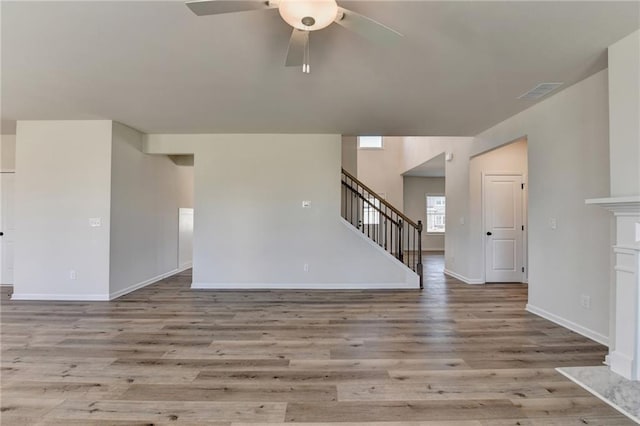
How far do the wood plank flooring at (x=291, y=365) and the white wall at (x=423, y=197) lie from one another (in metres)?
6.38

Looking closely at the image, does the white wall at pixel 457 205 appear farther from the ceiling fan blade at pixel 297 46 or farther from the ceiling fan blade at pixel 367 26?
the ceiling fan blade at pixel 297 46

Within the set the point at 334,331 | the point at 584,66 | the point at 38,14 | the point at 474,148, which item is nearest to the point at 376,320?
the point at 334,331

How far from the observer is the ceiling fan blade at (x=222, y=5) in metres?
1.59

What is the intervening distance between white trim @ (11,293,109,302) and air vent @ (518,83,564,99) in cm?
600

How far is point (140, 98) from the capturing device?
349 centimetres

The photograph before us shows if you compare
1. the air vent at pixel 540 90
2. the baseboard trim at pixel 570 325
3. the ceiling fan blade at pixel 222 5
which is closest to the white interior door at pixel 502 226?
the baseboard trim at pixel 570 325

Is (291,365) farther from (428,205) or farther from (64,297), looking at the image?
(428,205)

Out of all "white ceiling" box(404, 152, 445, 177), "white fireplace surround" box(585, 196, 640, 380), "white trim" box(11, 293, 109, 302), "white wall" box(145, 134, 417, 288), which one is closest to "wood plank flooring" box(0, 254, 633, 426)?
"white trim" box(11, 293, 109, 302)

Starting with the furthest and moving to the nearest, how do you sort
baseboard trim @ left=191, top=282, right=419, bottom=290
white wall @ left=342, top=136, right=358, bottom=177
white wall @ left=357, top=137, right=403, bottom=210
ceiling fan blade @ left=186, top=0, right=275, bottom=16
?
1. white wall @ left=357, top=137, right=403, bottom=210
2. white wall @ left=342, top=136, right=358, bottom=177
3. baseboard trim @ left=191, top=282, right=419, bottom=290
4. ceiling fan blade @ left=186, top=0, right=275, bottom=16

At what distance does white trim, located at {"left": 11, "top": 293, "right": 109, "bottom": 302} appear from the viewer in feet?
14.1

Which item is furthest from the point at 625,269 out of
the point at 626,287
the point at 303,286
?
the point at 303,286

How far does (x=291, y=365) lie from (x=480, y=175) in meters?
4.75

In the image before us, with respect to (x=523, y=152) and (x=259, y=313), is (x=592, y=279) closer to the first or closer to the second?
(x=523, y=152)

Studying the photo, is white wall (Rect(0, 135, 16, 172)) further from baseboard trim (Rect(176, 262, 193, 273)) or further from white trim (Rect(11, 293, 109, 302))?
baseboard trim (Rect(176, 262, 193, 273))
